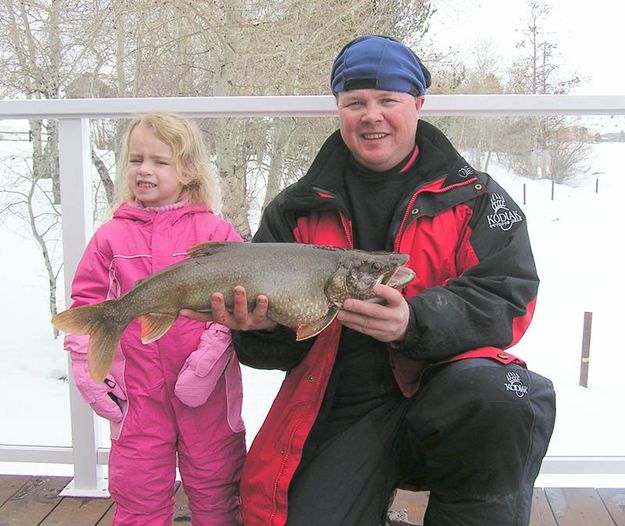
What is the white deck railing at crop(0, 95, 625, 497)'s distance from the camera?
2449 mm

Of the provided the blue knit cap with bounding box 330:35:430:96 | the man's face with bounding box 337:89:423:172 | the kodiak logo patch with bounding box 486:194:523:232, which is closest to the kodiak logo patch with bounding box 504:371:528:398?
the kodiak logo patch with bounding box 486:194:523:232

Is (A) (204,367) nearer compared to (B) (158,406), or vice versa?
(A) (204,367)

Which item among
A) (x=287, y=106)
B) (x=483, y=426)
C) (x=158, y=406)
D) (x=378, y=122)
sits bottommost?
(x=158, y=406)

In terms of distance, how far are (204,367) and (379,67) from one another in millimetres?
1184

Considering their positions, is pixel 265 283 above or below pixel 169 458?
above

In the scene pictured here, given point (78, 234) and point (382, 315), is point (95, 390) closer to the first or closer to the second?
point (78, 234)

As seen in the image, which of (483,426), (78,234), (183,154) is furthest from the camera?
(78,234)

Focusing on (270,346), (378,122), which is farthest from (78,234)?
(378,122)

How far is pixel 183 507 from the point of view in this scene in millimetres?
2742

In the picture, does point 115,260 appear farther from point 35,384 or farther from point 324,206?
point 35,384

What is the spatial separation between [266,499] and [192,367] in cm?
52

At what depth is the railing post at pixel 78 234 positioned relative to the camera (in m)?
2.61

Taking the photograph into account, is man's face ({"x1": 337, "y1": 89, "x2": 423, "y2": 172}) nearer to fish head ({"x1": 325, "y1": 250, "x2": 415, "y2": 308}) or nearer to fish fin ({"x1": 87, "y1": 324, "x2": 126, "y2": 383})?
fish head ({"x1": 325, "y1": 250, "x2": 415, "y2": 308})

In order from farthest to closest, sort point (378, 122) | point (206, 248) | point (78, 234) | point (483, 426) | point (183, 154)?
point (78, 234)
point (183, 154)
point (378, 122)
point (206, 248)
point (483, 426)
